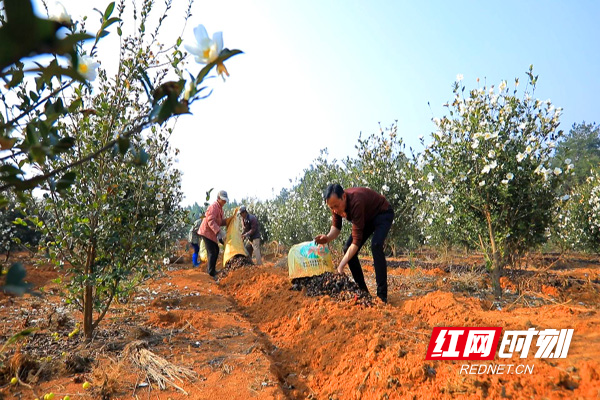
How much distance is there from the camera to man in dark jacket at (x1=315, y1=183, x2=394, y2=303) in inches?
188

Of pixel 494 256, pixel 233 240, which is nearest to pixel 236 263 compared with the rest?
pixel 233 240

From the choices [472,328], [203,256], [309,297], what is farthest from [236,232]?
[472,328]

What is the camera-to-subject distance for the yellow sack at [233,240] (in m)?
9.05

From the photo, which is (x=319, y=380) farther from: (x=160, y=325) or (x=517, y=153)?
(x=517, y=153)

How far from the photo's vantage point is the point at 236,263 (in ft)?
28.9

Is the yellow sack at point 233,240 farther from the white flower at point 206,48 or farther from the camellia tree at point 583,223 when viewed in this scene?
the camellia tree at point 583,223

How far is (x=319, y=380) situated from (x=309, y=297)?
1.98 m

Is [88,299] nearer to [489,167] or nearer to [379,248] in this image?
[379,248]

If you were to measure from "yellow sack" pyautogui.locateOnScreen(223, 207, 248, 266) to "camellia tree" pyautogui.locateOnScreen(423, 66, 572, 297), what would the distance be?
16.3 feet

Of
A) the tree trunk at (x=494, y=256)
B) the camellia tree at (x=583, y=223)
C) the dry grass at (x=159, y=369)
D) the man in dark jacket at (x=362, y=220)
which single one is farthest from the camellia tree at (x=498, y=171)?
the camellia tree at (x=583, y=223)

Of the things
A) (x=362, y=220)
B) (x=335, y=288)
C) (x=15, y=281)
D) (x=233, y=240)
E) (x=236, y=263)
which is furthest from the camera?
(x=233, y=240)

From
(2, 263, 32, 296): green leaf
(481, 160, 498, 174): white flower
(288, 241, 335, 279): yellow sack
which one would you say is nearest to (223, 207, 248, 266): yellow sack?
(288, 241, 335, 279): yellow sack

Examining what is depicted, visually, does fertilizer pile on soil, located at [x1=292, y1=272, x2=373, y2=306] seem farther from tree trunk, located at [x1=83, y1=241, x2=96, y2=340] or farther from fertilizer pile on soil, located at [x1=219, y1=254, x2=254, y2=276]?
fertilizer pile on soil, located at [x1=219, y1=254, x2=254, y2=276]

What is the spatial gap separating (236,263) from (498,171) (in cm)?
584
